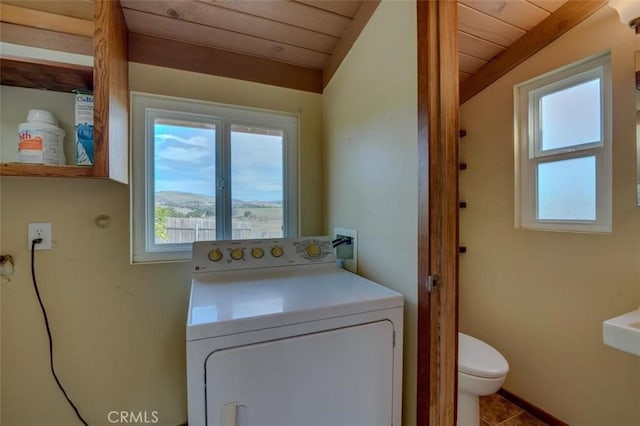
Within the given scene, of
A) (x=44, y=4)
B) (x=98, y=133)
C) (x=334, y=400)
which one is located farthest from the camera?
(x=44, y=4)

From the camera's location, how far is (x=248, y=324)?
2.81ft

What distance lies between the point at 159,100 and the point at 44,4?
0.52 meters

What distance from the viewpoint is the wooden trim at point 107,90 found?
1082mm

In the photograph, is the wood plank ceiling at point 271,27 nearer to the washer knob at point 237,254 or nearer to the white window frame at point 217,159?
the white window frame at point 217,159

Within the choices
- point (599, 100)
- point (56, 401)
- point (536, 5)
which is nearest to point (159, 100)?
point (56, 401)

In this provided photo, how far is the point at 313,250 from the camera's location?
159 cm

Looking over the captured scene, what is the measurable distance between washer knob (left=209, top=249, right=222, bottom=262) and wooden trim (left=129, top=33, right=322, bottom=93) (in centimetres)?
100

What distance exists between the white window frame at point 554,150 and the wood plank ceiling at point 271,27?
12.6 inches

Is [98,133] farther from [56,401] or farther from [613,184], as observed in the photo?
[613,184]

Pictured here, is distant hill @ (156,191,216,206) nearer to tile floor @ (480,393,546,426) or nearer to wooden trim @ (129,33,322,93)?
wooden trim @ (129,33,322,93)

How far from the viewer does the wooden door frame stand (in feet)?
3.23

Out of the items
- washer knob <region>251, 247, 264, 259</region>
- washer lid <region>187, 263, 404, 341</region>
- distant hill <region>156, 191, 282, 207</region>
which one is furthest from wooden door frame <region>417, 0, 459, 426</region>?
distant hill <region>156, 191, 282, 207</region>

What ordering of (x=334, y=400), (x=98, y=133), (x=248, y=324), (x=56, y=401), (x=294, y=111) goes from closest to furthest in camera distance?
(x=248, y=324), (x=334, y=400), (x=98, y=133), (x=56, y=401), (x=294, y=111)

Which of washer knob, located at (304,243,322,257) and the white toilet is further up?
washer knob, located at (304,243,322,257)
